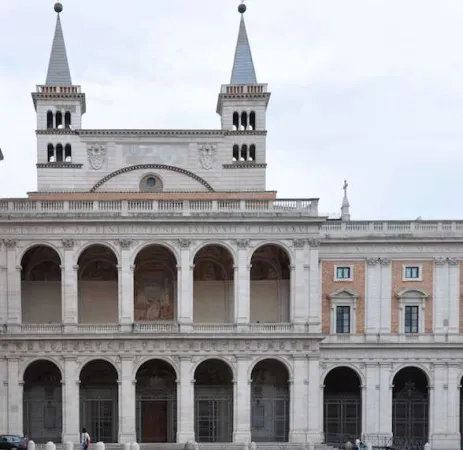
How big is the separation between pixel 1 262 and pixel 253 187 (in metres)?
18.5

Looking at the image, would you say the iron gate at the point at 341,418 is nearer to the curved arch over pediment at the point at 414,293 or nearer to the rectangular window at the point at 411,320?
the rectangular window at the point at 411,320

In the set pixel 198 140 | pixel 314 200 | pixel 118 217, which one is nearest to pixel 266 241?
pixel 314 200

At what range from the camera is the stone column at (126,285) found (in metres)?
52.8

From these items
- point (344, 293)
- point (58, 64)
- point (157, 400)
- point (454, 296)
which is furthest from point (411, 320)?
point (58, 64)

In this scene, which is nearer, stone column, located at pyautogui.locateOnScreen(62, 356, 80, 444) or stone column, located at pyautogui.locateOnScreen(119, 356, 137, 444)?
stone column, located at pyautogui.locateOnScreen(62, 356, 80, 444)

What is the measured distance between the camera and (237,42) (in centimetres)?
6700

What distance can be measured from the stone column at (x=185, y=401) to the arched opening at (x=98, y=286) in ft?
18.2

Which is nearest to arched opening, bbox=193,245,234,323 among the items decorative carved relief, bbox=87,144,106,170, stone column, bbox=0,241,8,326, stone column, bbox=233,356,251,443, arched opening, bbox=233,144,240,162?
stone column, bbox=233,356,251,443

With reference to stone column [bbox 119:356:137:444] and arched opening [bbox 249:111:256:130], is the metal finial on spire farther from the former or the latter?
stone column [bbox 119:356:137:444]

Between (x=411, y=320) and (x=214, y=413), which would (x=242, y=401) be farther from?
(x=411, y=320)

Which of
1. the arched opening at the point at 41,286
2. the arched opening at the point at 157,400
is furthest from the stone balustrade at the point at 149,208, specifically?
the arched opening at the point at 157,400

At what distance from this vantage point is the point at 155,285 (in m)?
57.0

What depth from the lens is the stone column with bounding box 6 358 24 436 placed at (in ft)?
170

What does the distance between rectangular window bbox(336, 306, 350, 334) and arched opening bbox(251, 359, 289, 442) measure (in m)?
4.41
